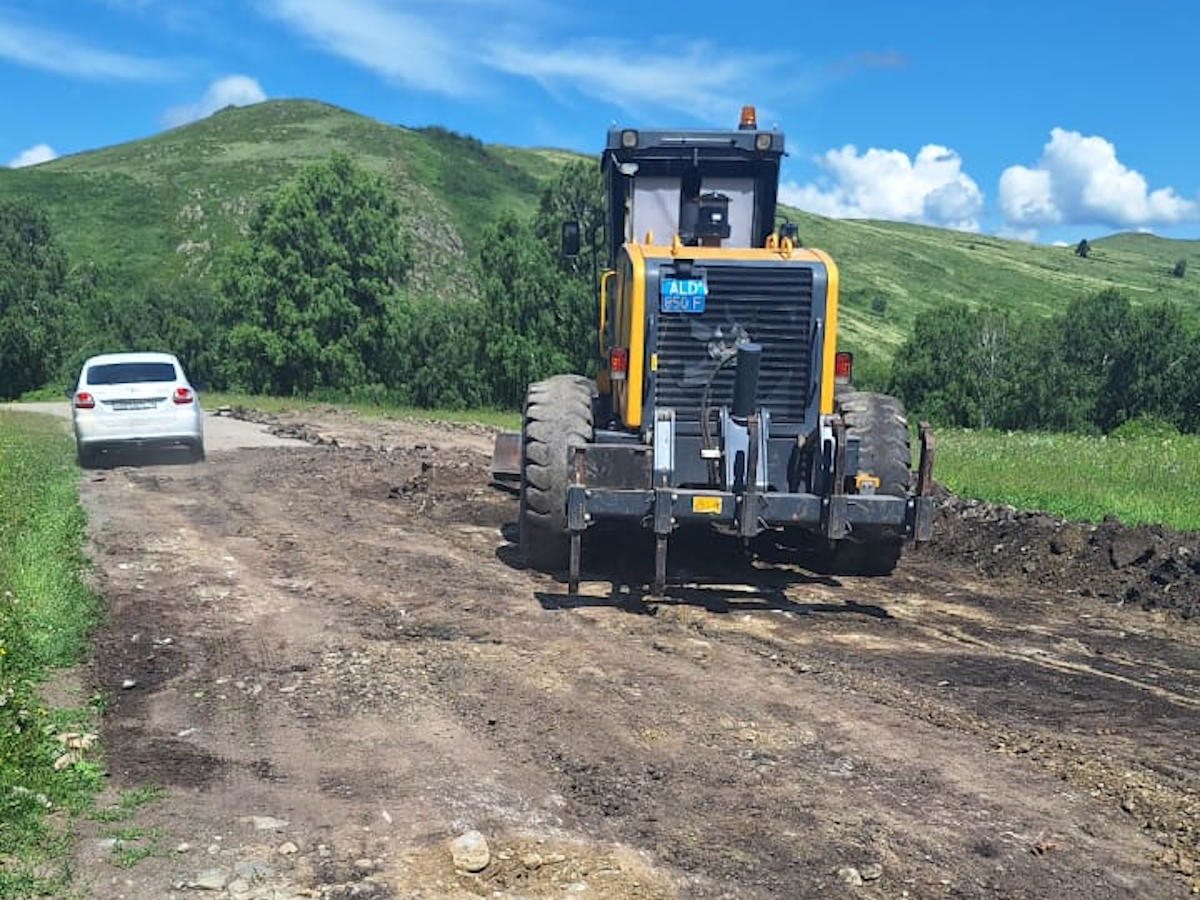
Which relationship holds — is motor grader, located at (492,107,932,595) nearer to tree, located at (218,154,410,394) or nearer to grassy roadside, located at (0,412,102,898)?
grassy roadside, located at (0,412,102,898)

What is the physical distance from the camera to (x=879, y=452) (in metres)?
9.02

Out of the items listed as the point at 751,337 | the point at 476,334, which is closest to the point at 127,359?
the point at 751,337

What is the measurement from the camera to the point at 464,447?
21469mm

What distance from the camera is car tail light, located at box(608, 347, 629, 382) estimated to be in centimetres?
907

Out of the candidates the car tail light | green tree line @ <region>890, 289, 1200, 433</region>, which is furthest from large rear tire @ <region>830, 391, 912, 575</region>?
green tree line @ <region>890, 289, 1200, 433</region>

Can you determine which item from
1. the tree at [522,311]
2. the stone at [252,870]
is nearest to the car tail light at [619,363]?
the stone at [252,870]

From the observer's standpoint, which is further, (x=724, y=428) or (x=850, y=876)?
(x=724, y=428)

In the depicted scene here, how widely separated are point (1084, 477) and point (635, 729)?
47.1 ft

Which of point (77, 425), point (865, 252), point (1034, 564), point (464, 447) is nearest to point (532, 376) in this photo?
point (464, 447)

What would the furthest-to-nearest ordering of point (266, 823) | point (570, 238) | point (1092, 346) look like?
point (1092, 346)
point (570, 238)
point (266, 823)

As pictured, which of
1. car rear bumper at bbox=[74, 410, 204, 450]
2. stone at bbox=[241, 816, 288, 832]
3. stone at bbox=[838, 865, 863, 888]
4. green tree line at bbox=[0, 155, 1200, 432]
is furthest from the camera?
green tree line at bbox=[0, 155, 1200, 432]

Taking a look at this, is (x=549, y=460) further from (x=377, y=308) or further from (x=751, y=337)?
(x=377, y=308)

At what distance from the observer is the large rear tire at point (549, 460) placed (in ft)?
29.0

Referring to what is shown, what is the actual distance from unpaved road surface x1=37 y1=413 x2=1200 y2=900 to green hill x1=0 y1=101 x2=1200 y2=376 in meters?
63.5
